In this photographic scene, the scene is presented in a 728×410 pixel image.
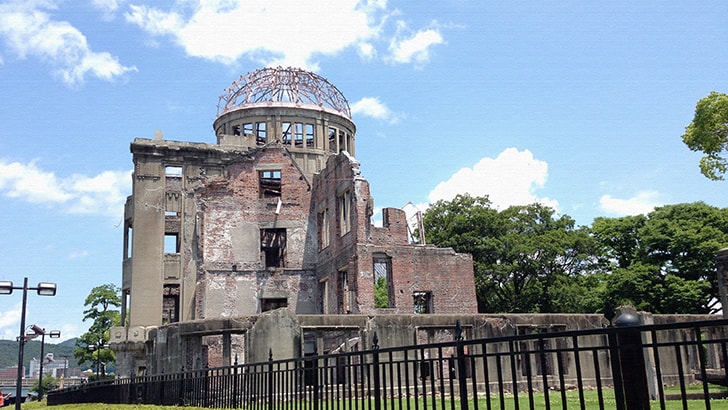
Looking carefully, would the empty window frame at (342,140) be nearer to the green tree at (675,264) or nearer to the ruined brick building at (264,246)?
the ruined brick building at (264,246)

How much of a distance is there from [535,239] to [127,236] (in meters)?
25.1

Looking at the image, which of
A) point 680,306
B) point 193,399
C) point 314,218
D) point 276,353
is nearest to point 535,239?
point 680,306

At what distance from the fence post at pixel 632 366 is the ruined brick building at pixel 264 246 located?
651 inches

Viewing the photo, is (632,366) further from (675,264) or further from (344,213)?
(675,264)

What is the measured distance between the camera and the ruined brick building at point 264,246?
26.8m

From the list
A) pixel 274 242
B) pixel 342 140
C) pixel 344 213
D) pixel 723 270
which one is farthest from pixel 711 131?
pixel 342 140

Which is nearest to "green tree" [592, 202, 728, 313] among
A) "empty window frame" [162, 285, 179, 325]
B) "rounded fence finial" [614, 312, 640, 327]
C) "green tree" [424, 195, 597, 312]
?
"green tree" [424, 195, 597, 312]

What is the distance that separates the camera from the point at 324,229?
108 ft

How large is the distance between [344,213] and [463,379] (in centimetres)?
2518

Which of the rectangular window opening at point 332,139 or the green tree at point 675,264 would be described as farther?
the rectangular window opening at point 332,139

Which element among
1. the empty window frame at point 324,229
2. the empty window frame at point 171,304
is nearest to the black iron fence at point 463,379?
the empty window frame at point 324,229

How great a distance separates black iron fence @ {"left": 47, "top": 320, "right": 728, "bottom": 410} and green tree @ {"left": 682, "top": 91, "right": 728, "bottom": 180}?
19.5 feet

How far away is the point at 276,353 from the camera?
66.2ft

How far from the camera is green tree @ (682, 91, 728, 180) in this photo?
2091cm
